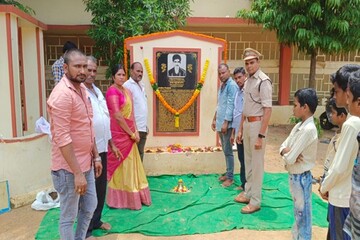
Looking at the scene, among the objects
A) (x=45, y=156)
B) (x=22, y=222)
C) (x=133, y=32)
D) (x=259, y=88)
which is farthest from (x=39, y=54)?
(x=259, y=88)

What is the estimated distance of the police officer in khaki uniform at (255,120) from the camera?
3.71 metres

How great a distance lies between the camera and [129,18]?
699cm

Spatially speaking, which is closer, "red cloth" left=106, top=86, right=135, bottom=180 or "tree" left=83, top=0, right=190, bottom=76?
"red cloth" left=106, top=86, right=135, bottom=180

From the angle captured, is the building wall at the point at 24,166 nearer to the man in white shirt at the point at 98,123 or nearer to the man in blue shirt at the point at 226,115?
the man in white shirt at the point at 98,123

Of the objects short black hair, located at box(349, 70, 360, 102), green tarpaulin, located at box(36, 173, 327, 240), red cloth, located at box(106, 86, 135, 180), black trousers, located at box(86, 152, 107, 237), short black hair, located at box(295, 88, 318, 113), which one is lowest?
green tarpaulin, located at box(36, 173, 327, 240)

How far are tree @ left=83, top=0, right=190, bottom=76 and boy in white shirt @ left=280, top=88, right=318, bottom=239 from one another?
4.63m

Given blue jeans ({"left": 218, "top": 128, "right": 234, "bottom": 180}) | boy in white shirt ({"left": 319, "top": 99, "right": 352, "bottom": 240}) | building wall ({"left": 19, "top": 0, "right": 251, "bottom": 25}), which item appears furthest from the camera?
building wall ({"left": 19, "top": 0, "right": 251, "bottom": 25})

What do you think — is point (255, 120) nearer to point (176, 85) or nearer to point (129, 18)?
point (176, 85)

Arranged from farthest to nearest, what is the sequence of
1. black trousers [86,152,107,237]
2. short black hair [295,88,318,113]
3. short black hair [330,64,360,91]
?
black trousers [86,152,107,237] < short black hair [295,88,318,113] < short black hair [330,64,360,91]

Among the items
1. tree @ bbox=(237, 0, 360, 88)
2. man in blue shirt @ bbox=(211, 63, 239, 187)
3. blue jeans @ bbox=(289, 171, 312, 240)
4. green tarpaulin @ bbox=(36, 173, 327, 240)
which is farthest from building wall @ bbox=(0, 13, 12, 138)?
tree @ bbox=(237, 0, 360, 88)

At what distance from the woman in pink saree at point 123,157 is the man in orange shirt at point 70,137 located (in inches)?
44.2

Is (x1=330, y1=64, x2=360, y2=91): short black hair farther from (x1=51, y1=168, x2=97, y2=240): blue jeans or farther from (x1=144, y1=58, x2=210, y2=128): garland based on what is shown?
(x1=144, y1=58, x2=210, y2=128): garland

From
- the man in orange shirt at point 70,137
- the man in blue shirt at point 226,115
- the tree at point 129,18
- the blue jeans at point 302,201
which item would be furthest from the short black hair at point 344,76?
the tree at point 129,18

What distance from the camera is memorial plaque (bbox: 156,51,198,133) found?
17.4 ft
